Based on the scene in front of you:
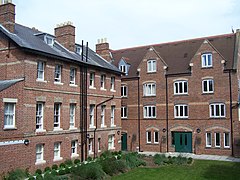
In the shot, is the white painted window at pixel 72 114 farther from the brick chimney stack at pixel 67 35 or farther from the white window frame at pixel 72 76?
the brick chimney stack at pixel 67 35

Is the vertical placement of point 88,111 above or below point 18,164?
above

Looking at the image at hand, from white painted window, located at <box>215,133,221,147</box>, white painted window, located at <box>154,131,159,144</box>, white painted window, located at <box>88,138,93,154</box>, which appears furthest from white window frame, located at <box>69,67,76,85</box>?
white painted window, located at <box>215,133,221,147</box>

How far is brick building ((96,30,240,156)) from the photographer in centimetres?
2986

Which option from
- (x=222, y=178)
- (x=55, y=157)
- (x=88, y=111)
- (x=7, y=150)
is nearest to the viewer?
(x=7, y=150)

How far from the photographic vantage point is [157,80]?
112 feet

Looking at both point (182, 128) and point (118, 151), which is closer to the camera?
point (118, 151)

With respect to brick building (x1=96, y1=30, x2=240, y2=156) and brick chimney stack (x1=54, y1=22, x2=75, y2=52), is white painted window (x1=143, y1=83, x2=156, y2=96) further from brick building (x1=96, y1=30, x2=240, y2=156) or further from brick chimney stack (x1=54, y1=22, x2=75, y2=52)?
brick chimney stack (x1=54, y1=22, x2=75, y2=52)

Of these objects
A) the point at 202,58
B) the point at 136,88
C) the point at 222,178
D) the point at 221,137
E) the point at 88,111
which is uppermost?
the point at 202,58

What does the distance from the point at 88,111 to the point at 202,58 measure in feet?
47.0

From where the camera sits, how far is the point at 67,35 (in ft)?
85.9

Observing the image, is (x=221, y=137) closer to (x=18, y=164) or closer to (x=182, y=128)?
(x=182, y=128)

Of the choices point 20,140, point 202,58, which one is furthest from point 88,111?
point 202,58

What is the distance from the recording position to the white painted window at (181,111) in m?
32.3

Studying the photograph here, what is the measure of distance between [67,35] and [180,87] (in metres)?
14.3
